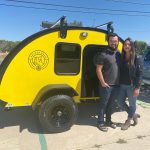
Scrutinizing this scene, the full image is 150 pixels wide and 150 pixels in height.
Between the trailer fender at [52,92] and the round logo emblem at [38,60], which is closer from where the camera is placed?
Answer: the trailer fender at [52,92]

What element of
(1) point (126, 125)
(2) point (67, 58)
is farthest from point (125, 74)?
(2) point (67, 58)

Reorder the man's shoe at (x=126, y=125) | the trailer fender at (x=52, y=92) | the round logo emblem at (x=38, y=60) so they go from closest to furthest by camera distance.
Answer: the trailer fender at (x=52, y=92) < the round logo emblem at (x=38, y=60) < the man's shoe at (x=126, y=125)

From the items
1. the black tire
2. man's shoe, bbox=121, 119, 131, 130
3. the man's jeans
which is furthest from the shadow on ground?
man's shoe, bbox=121, 119, 131, 130

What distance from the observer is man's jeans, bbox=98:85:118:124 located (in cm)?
631

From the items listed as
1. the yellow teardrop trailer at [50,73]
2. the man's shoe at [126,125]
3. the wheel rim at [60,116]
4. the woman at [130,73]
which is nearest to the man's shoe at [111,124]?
the man's shoe at [126,125]

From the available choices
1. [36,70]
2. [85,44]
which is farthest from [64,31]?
[36,70]

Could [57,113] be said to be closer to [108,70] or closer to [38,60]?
[38,60]

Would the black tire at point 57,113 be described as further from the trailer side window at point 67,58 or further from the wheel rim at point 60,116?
the trailer side window at point 67,58

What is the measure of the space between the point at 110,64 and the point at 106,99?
84 cm

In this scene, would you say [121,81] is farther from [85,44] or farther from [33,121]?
[33,121]

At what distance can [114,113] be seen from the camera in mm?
7840

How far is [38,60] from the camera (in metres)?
6.35

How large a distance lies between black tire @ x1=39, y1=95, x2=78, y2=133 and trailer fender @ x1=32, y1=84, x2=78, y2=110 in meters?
0.12

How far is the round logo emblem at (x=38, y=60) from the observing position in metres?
6.31
